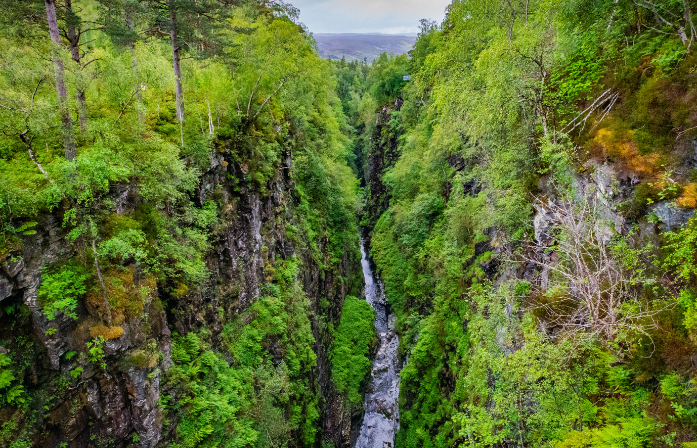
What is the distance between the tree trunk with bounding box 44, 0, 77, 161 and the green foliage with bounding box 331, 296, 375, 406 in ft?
75.5

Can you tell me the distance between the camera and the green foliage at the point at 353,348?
2630 centimetres

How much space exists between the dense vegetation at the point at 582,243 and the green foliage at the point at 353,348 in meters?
6.15

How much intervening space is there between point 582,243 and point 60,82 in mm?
15551

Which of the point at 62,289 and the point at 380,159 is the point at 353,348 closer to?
the point at 62,289

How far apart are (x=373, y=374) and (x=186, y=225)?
912 inches

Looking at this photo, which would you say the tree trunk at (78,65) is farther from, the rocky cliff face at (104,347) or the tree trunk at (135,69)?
the rocky cliff face at (104,347)

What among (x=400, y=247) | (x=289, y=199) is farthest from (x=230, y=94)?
(x=400, y=247)

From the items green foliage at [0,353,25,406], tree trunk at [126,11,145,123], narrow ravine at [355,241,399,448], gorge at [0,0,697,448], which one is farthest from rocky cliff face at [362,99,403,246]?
green foliage at [0,353,25,406]

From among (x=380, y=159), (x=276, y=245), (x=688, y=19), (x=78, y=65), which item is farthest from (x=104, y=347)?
(x=380, y=159)

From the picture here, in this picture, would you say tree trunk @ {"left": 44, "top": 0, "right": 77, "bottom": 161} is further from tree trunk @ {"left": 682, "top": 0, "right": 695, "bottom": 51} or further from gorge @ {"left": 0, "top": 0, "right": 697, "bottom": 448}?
tree trunk @ {"left": 682, "top": 0, "right": 695, "bottom": 51}

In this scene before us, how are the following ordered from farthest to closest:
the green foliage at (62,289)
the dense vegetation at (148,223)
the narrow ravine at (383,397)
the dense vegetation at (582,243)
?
1. the narrow ravine at (383,397)
2. the dense vegetation at (148,223)
3. the green foliage at (62,289)
4. the dense vegetation at (582,243)

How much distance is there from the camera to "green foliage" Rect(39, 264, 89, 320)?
8664mm

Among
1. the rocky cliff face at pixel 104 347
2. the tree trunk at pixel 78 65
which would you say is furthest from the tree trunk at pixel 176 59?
the tree trunk at pixel 78 65

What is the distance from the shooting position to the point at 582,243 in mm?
9281
